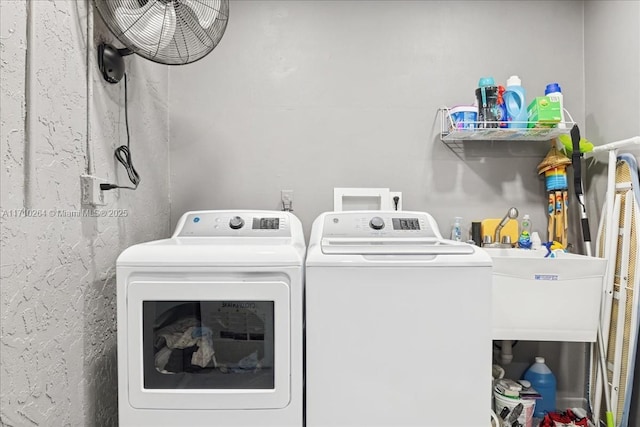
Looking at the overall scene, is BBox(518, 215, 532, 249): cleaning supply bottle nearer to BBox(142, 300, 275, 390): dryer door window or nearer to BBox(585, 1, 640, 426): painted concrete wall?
BBox(585, 1, 640, 426): painted concrete wall

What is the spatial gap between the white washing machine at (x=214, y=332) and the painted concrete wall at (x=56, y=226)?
152 mm

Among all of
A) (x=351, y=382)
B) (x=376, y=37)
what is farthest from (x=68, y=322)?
(x=376, y=37)

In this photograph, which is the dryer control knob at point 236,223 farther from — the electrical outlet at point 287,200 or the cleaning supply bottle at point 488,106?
the cleaning supply bottle at point 488,106

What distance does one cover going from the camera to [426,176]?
214 centimetres

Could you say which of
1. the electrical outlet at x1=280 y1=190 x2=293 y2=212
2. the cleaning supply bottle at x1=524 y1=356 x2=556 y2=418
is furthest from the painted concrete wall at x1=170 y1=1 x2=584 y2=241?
the cleaning supply bottle at x1=524 y1=356 x2=556 y2=418

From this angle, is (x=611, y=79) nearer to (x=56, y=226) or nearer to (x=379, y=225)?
(x=379, y=225)

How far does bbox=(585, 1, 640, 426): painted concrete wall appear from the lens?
69.7 inches

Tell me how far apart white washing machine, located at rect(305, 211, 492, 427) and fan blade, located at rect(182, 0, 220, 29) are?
1.00 m

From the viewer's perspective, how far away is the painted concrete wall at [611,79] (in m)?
1.77

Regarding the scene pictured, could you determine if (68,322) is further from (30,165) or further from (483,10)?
(483,10)

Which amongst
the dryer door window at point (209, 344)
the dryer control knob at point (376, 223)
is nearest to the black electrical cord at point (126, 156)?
the dryer door window at point (209, 344)

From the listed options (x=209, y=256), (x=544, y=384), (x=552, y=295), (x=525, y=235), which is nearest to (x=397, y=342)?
(x=209, y=256)

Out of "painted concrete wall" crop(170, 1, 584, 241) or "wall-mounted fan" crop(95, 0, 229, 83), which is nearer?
"wall-mounted fan" crop(95, 0, 229, 83)

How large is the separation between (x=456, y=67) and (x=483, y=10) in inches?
13.5
